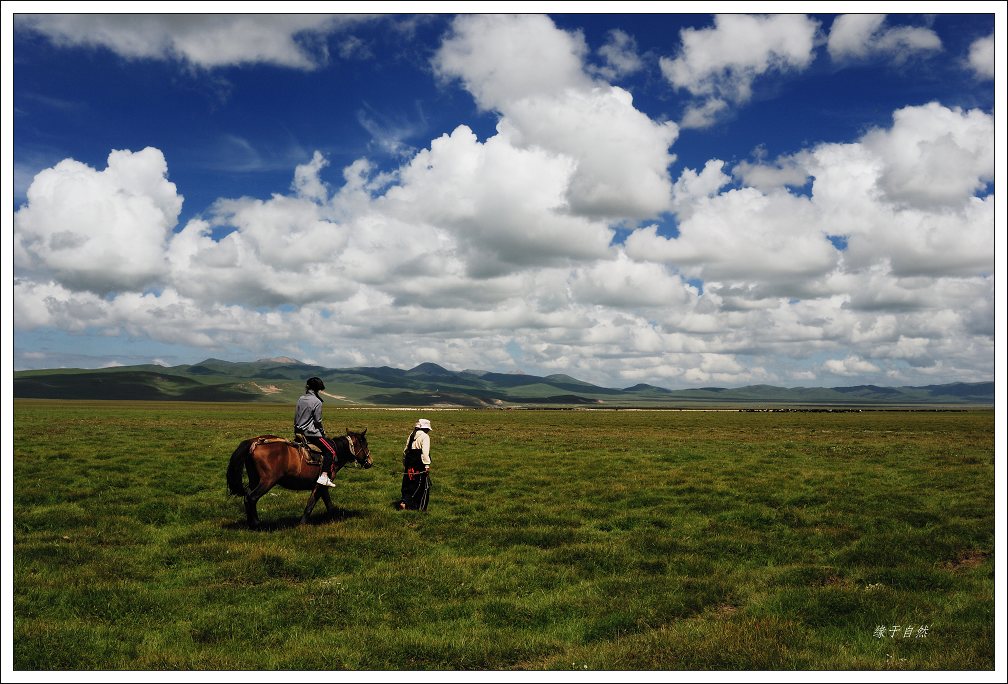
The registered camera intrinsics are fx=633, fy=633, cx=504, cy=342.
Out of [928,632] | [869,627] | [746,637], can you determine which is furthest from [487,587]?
[928,632]

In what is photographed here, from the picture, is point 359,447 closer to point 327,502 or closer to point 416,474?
point 327,502

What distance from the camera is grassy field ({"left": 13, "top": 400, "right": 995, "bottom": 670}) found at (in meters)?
9.33

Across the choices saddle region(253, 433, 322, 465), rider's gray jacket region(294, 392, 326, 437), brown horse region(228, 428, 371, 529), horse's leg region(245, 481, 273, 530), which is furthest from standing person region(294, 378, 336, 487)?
horse's leg region(245, 481, 273, 530)

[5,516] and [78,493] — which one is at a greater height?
[5,516]

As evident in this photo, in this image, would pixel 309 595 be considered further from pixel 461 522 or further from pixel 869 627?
pixel 869 627

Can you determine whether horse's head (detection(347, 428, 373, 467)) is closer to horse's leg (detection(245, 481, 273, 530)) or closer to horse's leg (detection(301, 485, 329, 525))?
horse's leg (detection(301, 485, 329, 525))

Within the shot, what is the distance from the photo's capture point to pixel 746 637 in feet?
31.9

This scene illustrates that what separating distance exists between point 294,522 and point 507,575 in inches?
287

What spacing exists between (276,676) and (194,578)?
7.23m

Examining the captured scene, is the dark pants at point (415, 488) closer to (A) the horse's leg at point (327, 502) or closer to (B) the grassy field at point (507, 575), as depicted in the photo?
(B) the grassy field at point (507, 575)

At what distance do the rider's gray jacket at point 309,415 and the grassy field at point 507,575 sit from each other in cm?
254

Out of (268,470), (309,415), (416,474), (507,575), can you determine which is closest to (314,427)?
(309,415)

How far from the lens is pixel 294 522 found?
17.5 metres

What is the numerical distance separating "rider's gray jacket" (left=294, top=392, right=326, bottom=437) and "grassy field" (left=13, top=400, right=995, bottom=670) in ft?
8.32
